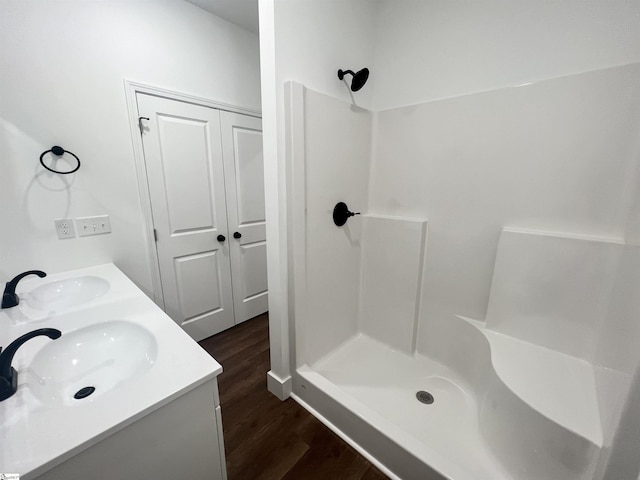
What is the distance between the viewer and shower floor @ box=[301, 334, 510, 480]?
3.69 feet

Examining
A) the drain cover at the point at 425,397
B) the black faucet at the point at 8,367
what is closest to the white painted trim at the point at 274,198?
the drain cover at the point at 425,397

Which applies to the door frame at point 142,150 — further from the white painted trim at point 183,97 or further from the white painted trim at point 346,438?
the white painted trim at point 346,438

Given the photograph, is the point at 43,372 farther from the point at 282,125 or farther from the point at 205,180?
the point at 205,180

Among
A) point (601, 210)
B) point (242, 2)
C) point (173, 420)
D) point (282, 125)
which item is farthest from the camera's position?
point (242, 2)

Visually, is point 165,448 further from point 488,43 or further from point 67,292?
point 488,43

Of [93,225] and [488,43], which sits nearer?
[488,43]

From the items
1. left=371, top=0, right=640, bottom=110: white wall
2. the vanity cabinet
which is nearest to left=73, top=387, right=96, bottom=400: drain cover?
the vanity cabinet

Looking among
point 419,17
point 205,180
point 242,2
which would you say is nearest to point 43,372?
point 205,180

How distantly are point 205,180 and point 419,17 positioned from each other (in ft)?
5.93

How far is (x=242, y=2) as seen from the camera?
1.67 m

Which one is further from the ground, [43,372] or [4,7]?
[4,7]

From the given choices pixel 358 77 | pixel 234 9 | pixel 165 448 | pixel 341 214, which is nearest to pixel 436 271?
pixel 341 214

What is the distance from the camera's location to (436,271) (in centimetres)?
164

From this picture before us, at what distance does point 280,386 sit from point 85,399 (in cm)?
101
